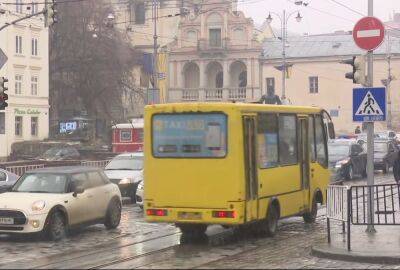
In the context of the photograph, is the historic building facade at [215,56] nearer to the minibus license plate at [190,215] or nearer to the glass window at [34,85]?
the glass window at [34,85]

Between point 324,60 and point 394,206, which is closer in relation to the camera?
point 394,206

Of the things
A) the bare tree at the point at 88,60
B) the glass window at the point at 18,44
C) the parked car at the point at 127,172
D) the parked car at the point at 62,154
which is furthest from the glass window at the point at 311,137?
the bare tree at the point at 88,60

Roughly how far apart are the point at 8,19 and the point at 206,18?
28741mm

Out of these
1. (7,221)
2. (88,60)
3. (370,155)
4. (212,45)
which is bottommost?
(7,221)

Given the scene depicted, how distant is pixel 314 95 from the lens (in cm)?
8206

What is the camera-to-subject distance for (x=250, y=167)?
14.3 m

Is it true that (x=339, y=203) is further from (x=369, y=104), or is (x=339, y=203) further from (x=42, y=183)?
(x=42, y=183)

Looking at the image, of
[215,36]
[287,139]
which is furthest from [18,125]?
[287,139]

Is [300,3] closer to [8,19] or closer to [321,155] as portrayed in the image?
[8,19]

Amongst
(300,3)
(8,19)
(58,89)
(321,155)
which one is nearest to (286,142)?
(321,155)

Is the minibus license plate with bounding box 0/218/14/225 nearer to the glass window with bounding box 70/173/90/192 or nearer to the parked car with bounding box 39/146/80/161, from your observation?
the glass window with bounding box 70/173/90/192

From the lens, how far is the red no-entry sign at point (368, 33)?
48.4ft

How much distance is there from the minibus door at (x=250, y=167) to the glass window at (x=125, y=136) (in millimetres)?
33158

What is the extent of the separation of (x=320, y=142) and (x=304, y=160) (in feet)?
4.92
